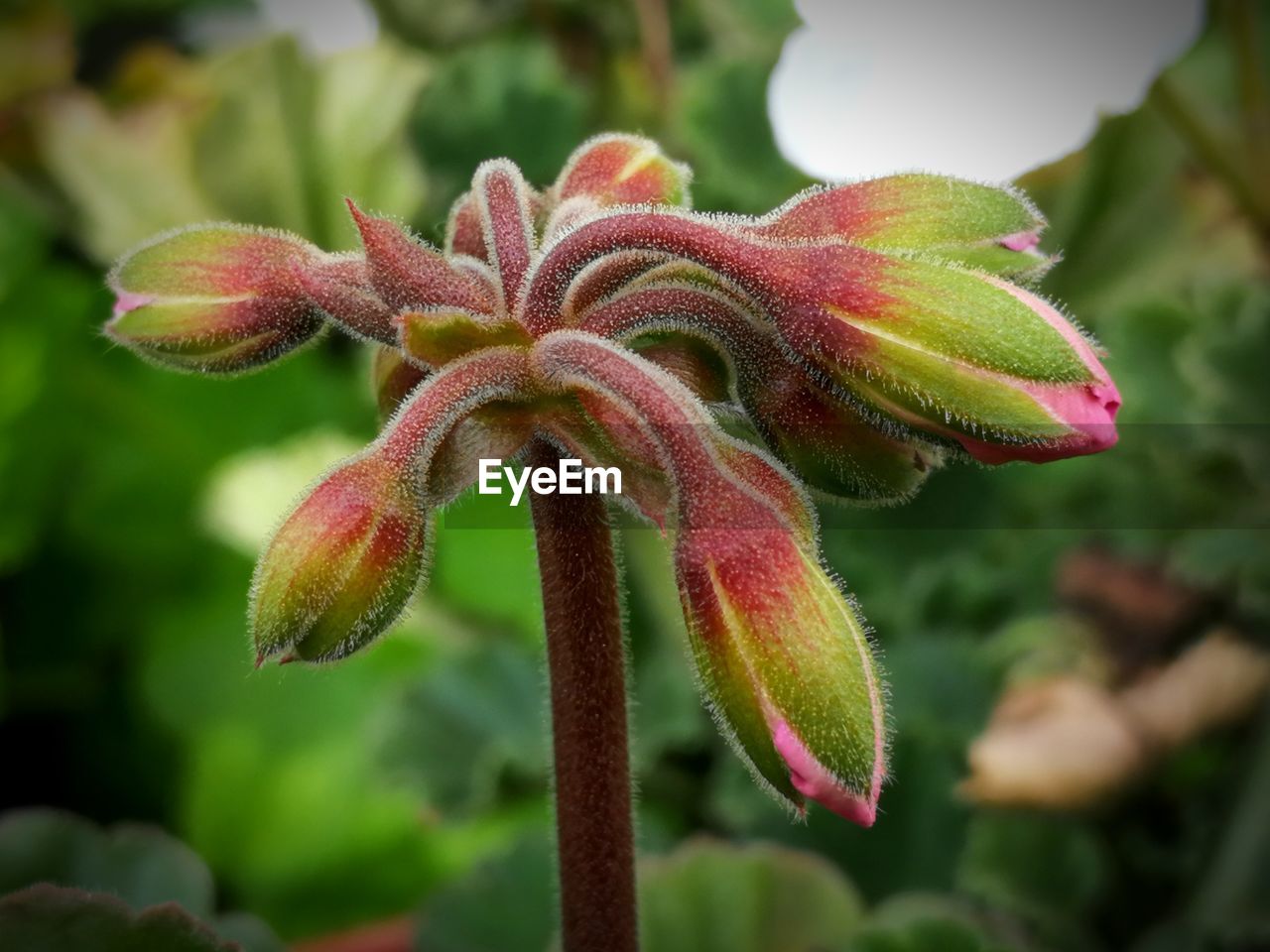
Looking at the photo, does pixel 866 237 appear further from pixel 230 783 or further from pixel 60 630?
pixel 60 630

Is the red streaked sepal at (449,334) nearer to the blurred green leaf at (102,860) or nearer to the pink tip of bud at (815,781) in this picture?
the pink tip of bud at (815,781)

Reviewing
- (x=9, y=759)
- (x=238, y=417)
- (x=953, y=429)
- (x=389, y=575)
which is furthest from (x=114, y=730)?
(x=953, y=429)

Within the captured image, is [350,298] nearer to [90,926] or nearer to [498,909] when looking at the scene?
[90,926]

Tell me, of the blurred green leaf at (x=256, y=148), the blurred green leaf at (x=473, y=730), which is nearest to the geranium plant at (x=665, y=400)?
the blurred green leaf at (x=473, y=730)

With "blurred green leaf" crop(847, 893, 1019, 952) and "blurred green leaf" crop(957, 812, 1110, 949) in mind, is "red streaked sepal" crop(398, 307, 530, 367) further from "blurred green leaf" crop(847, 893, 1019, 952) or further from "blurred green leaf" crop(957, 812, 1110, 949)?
"blurred green leaf" crop(957, 812, 1110, 949)

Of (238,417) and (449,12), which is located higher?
(449,12)

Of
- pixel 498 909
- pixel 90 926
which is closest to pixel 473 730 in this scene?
pixel 498 909

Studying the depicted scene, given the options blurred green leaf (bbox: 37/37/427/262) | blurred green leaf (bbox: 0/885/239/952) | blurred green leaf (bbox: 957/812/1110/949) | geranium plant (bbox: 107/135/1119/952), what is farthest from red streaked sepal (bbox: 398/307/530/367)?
blurred green leaf (bbox: 37/37/427/262)
